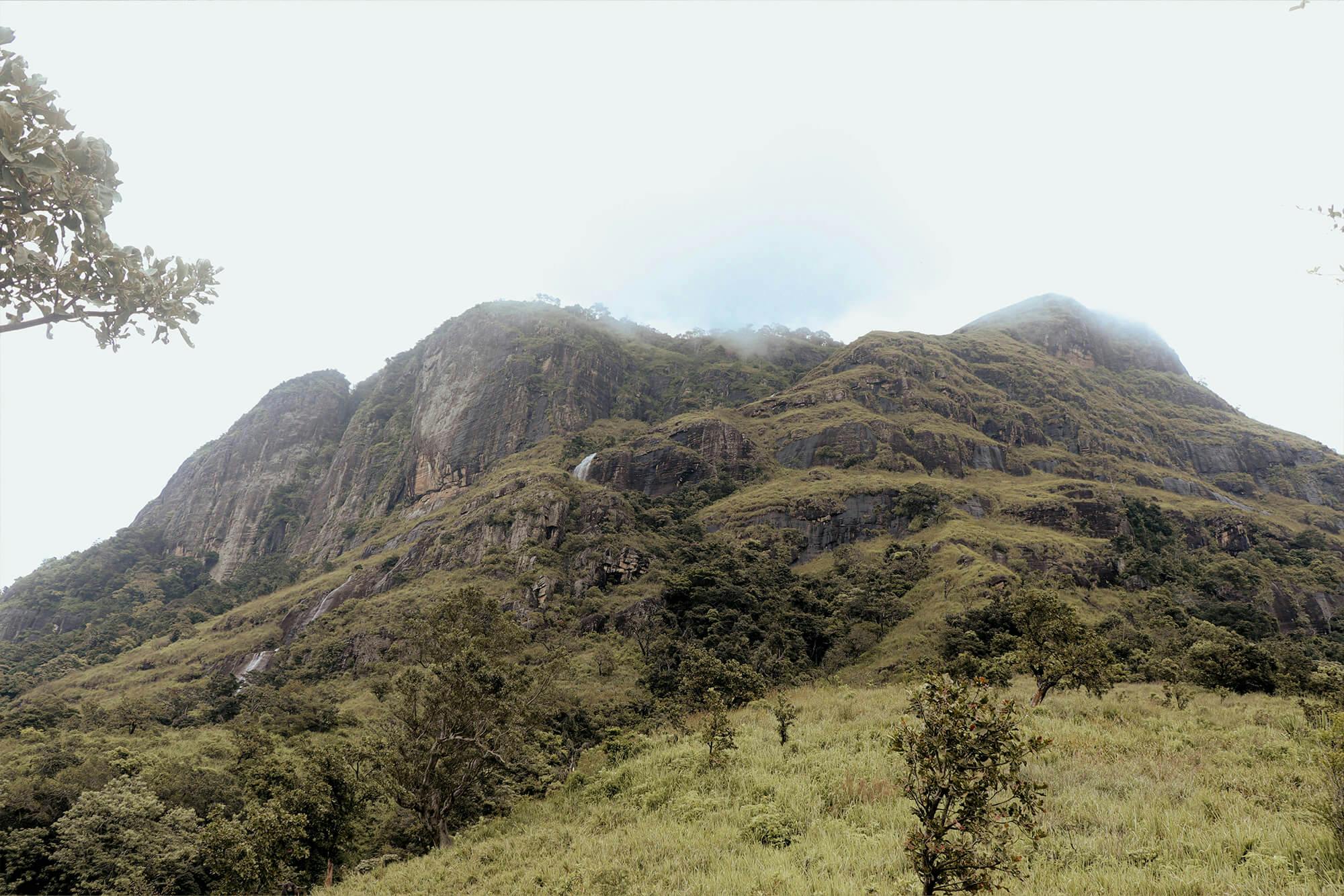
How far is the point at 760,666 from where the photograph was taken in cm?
5391

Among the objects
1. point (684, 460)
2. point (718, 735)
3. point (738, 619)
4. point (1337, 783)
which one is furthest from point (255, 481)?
point (1337, 783)

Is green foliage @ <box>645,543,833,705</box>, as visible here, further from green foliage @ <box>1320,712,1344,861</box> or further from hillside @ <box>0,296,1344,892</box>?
green foliage @ <box>1320,712,1344,861</box>

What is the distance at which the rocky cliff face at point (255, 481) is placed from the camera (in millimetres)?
143750

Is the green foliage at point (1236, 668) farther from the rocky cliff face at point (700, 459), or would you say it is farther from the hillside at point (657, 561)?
the rocky cliff face at point (700, 459)

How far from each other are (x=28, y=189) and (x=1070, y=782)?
1999 centimetres

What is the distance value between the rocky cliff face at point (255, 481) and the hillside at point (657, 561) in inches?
35.4

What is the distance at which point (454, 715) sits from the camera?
2380 centimetres

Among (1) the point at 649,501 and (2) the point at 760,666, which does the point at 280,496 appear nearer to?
(1) the point at 649,501

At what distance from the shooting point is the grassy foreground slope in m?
9.66

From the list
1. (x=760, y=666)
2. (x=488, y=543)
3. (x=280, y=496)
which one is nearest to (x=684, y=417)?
(x=488, y=543)

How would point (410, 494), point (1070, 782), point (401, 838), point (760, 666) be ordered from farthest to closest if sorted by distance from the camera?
point (410, 494)
point (760, 666)
point (401, 838)
point (1070, 782)

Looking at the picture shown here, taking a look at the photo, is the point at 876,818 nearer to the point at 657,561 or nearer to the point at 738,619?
the point at 738,619

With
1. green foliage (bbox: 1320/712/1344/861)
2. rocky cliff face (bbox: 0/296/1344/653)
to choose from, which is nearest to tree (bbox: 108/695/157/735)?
rocky cliff face (bbox: 0/296/1344/653)

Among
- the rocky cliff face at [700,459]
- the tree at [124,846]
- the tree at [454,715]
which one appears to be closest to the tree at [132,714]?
the rocky cliff face at [700,459]
